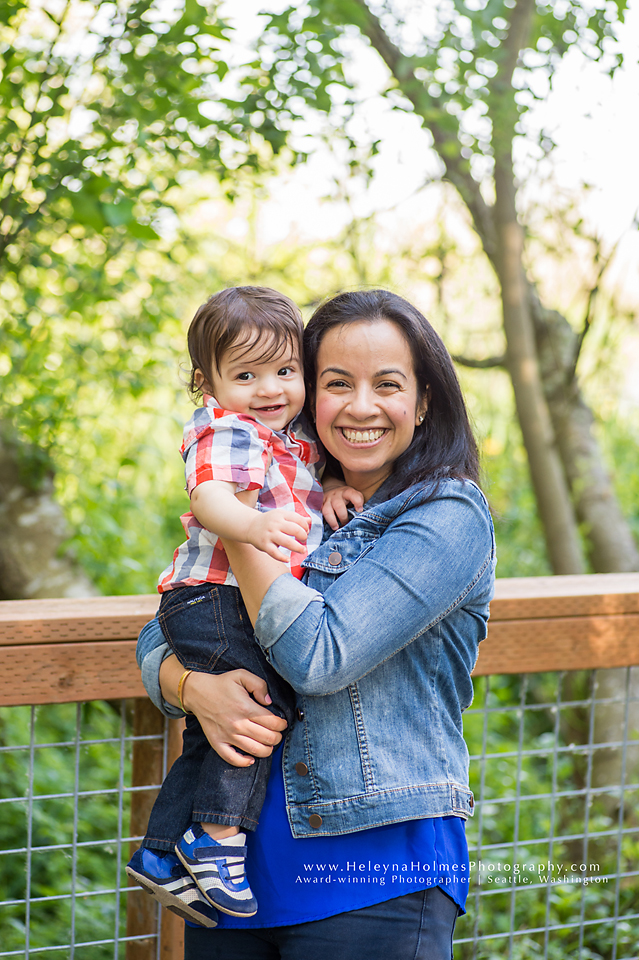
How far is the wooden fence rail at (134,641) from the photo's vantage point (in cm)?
141

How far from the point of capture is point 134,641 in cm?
149

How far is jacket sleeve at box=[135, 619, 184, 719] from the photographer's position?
138 cm

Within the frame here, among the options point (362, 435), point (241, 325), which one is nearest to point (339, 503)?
point (362, 435)

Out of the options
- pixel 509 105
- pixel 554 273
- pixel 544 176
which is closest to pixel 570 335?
pixel 554 273

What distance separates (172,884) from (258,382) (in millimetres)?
811

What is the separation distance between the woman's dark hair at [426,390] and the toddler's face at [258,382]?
0.33 feet

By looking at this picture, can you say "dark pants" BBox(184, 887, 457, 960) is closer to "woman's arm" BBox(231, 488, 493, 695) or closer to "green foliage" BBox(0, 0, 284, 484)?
"woman's arm" BBox(231, 488, 493, 695)

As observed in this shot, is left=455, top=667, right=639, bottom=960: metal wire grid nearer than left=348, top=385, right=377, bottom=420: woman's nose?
No

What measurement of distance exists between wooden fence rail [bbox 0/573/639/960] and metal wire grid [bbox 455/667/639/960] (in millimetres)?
81

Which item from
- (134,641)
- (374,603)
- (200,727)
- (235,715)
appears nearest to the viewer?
(374,603)

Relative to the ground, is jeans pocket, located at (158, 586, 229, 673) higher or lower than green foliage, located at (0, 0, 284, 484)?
lower

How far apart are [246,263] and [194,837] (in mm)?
4157

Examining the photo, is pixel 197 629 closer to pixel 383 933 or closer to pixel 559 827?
pixel 383 933

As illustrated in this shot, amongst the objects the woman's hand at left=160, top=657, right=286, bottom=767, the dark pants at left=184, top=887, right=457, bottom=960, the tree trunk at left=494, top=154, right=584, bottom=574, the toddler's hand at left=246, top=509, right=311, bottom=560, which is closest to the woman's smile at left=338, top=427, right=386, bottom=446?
the toddler's hand at left=246, top=509, right=311, bottom=560
